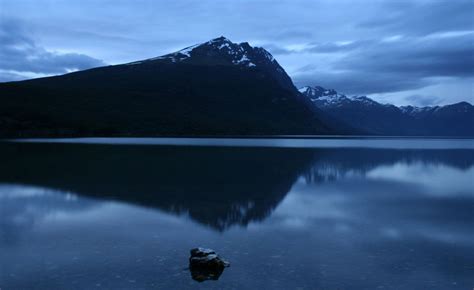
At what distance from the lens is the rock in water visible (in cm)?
1628

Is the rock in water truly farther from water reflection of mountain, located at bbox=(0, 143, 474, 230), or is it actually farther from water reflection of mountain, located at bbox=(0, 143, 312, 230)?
water reflection of mountain, located at bbox=(0, 143, 474, 230)

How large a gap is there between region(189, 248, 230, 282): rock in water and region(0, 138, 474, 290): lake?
0.38 m

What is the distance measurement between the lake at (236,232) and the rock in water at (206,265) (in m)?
0.38

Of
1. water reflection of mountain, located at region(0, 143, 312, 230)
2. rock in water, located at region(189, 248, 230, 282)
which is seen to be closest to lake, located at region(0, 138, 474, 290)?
water reflection of mountain, located at region(0, 143, 312, 230)

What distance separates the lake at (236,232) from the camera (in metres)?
16.2

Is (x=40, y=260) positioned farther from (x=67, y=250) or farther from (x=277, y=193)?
(x=277, y=193)

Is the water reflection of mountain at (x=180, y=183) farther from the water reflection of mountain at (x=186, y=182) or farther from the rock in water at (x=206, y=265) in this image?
the rock in water at (x=206, y=265)

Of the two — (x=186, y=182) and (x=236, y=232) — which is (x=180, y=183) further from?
(x=236, y=232)

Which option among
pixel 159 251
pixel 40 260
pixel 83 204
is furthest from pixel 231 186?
pixel 40 260

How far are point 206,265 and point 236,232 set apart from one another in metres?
6.49

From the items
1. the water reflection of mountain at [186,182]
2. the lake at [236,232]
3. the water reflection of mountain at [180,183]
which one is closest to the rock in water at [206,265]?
the lake at [236,232]

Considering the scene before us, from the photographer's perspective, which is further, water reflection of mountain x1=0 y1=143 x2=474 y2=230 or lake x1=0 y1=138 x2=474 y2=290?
water reflection of mountain x1=0 y1=143 x2=474 y2=230

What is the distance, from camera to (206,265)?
16.7 m

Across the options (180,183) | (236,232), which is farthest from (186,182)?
(236,232)
